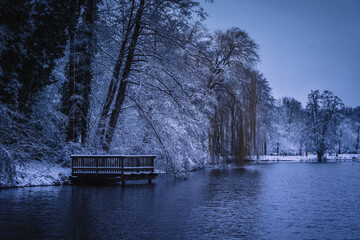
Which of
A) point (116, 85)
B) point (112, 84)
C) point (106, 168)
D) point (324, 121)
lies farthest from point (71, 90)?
point (324, 121)

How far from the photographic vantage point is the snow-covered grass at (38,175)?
57.4 ft

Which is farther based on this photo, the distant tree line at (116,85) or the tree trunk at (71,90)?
the tree trunk at (71,90)

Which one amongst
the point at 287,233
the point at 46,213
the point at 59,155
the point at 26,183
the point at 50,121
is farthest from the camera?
the point at 59,155

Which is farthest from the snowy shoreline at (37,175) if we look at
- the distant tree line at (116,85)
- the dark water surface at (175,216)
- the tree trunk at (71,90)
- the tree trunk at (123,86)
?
the tree trunk at (123,86)

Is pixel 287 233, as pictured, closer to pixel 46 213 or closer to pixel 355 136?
pixel 46 213

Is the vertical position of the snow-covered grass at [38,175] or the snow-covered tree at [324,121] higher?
the snow-covered tree at [324,121]

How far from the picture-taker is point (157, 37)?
72.9ft

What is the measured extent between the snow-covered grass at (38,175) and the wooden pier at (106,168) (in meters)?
0.68

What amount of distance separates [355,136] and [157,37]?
91852 millimetres

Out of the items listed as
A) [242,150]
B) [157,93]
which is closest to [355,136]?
[242,150]

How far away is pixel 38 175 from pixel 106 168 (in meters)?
3.55

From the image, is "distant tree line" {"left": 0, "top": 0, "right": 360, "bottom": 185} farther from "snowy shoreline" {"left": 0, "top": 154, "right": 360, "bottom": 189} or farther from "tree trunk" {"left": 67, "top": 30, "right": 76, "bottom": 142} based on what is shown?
"snowy shoreline" {"left": 0, "top": 154, "right": 360, "bottom": 189}

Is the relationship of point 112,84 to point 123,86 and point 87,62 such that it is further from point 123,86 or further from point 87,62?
point 87,62

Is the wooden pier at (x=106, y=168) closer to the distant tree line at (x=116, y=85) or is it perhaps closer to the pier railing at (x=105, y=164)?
the pier railing at (x=105, y=164)
